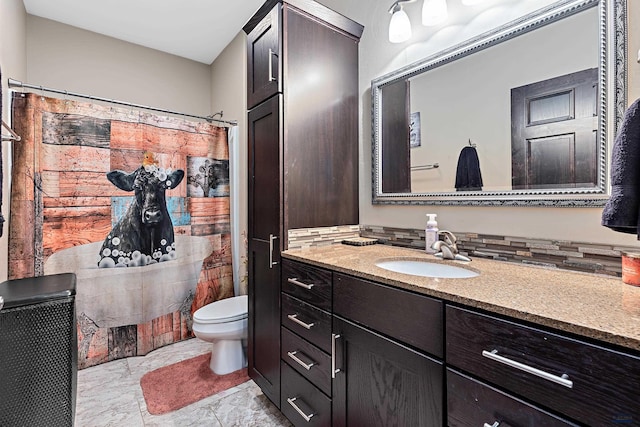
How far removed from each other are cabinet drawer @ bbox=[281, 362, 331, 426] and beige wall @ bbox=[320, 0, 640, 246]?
919mm

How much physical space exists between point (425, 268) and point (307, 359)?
66 centimetres

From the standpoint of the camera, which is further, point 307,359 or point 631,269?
point 307,359

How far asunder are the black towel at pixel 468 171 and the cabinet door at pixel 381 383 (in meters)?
0.81

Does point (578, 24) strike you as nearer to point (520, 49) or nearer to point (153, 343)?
point (520, 49)

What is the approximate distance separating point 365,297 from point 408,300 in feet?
0.59

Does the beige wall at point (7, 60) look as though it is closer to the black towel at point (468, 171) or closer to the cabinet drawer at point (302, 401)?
the cabinet drawer at point (302, 401)

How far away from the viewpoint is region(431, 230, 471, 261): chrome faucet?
129 cm

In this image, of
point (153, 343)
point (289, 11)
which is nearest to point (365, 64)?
point (289, 11)

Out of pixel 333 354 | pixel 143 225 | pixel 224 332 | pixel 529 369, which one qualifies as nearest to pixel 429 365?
pixel 529 369

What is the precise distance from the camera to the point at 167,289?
242cm

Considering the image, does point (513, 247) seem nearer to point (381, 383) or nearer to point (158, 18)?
point (381, 383)

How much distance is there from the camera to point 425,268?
1.33 metres

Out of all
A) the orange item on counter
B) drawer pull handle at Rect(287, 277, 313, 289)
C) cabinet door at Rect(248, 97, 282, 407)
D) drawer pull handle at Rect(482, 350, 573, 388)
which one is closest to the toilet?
cabinet door at Rect(248, 97, 282, 407)

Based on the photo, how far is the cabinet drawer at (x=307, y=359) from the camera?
122 cm
